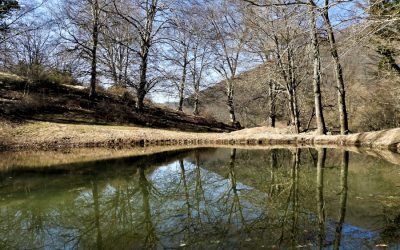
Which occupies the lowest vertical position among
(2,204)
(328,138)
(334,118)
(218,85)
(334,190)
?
(2,204)

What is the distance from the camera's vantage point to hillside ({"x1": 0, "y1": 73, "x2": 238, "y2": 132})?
21.5 metres

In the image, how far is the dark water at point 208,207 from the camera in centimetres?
421

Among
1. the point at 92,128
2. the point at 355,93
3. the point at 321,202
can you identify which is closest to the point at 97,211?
the point at 321,202

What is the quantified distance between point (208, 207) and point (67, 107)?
66.6ft

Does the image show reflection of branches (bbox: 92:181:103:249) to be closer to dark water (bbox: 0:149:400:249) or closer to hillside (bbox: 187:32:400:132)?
dark water (bbox: 0:149:400:249)

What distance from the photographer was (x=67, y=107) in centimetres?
2389

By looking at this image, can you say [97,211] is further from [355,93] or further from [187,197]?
[355,93]

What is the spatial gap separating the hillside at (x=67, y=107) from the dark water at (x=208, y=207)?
40.9 feet

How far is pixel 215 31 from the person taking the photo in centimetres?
3161

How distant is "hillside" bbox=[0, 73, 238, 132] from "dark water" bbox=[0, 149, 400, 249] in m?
12.5

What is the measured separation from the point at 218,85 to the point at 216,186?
30.1m

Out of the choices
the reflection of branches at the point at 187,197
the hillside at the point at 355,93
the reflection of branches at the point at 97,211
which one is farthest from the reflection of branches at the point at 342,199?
the hillside at the point at 355,93

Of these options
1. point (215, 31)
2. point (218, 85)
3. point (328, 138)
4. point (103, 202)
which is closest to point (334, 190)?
point (103, 202)

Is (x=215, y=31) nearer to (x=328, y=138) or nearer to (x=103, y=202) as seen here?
(x=328, y=138)
